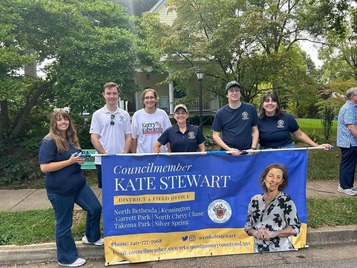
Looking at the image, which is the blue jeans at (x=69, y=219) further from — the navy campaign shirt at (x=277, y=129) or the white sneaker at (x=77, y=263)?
the navy campaign shirt at (x=277, y=129)

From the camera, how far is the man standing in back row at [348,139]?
548 cm

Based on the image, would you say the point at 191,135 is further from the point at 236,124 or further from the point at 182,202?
the point at 182,202

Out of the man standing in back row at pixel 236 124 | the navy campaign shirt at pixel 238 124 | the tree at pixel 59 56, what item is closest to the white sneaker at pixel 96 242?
the man standing in back row at pixel 236 124

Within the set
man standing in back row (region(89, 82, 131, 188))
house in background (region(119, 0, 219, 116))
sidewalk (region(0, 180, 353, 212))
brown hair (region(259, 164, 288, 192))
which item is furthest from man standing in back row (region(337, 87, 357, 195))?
house in background (region(119, 0, 219, 116))

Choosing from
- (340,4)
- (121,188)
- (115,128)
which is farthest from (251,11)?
(121,188)

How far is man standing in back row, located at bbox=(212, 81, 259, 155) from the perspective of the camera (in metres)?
4.18

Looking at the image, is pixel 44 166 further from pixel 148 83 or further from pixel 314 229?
pixel 148 83

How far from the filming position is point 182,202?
382cm

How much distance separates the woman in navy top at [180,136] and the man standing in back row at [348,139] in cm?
297

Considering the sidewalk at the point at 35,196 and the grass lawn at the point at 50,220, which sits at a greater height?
the grass lawn at the point at 50,220

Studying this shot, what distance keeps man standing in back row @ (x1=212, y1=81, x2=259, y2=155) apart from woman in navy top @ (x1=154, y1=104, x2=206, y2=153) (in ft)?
1.07

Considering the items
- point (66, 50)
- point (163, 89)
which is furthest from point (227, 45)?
point (163, 89)

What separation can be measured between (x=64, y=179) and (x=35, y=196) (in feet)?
11.1

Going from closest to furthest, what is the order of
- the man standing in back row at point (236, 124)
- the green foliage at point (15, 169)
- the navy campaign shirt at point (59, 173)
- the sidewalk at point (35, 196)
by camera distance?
the navy campaign shirt at point (59, 173) → the man standing in back row at point (236, 124) → the sidewalk at point (35, 196) → the green foliage at point (15, 169)
